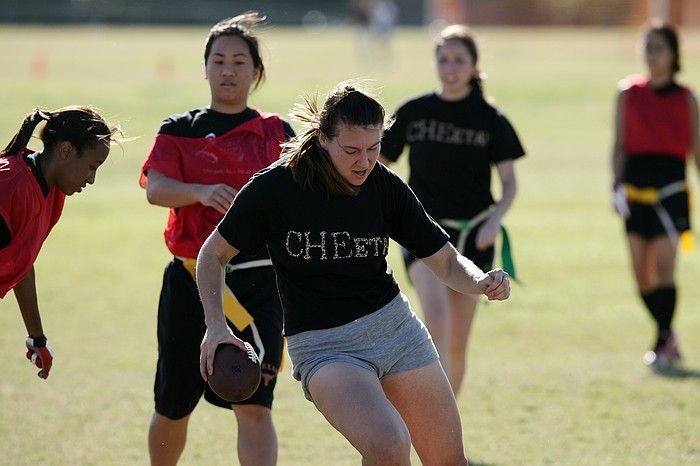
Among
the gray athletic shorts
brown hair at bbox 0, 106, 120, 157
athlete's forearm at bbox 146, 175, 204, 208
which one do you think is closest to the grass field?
athlete's forearm at bbox 146, 175, 204, 208

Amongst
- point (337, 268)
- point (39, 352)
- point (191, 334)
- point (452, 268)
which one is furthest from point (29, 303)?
point (452, 268)

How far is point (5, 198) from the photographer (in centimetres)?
482

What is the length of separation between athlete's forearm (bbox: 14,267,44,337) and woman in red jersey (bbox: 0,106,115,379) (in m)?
0.09

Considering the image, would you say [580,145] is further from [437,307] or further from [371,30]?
[371,30]

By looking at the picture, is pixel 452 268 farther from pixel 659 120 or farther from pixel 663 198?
pixel 659 120

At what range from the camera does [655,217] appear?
905 cm

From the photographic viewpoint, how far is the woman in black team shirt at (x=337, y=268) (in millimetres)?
4539

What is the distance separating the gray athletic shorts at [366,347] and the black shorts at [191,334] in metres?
0.80

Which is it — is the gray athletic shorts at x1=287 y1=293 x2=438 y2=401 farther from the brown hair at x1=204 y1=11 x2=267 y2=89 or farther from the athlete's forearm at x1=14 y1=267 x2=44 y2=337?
the brown hair at x1=204 y1=11 x2=267 y2=89

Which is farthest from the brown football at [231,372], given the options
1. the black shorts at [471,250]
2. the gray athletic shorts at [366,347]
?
the black shorts at [471,250]

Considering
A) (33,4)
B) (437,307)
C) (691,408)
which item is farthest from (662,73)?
(33,4)

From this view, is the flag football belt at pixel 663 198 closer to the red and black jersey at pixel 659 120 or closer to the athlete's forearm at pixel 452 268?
the red and black jersey at pixel 659 120

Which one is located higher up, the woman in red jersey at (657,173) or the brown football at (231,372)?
the brown football at (231,372)

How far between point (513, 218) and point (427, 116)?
30.5 ft
